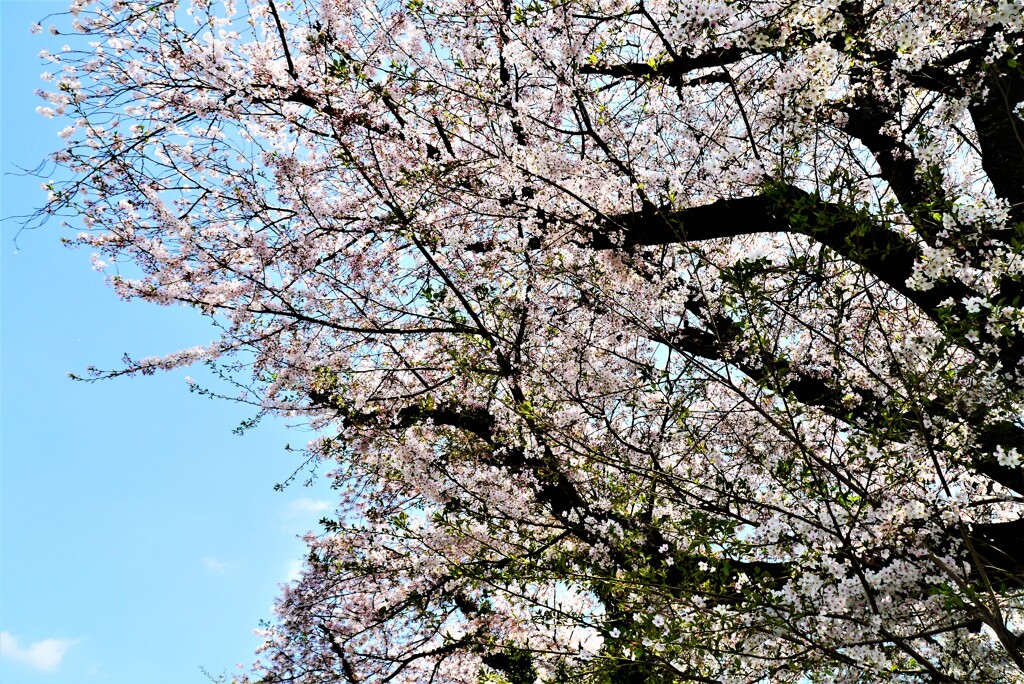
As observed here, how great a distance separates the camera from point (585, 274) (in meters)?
5.45

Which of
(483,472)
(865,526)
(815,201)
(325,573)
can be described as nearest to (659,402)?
(483,472)

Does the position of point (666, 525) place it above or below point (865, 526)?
above

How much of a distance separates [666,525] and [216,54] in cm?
474

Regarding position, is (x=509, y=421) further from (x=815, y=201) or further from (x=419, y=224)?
(x=815, y=201)

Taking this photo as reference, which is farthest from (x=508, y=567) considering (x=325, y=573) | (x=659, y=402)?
(x=325, y=573)

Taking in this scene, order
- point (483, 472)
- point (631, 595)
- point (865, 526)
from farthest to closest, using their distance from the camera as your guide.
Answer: point (483, 472) < point (631, 595) < point (865, 526)

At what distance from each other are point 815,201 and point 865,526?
1692mm

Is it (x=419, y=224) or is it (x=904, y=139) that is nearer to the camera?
(x=904, y=139)

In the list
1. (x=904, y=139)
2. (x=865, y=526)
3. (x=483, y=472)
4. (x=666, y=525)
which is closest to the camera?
(x=865, y=526)

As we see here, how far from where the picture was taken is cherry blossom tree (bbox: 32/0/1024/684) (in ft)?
13.3

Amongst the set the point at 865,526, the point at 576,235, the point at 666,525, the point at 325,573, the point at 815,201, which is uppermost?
the point at 576,235

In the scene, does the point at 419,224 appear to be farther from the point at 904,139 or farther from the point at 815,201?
the point at 904,139

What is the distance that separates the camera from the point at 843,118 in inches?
207

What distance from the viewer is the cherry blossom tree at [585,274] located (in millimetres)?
4043
